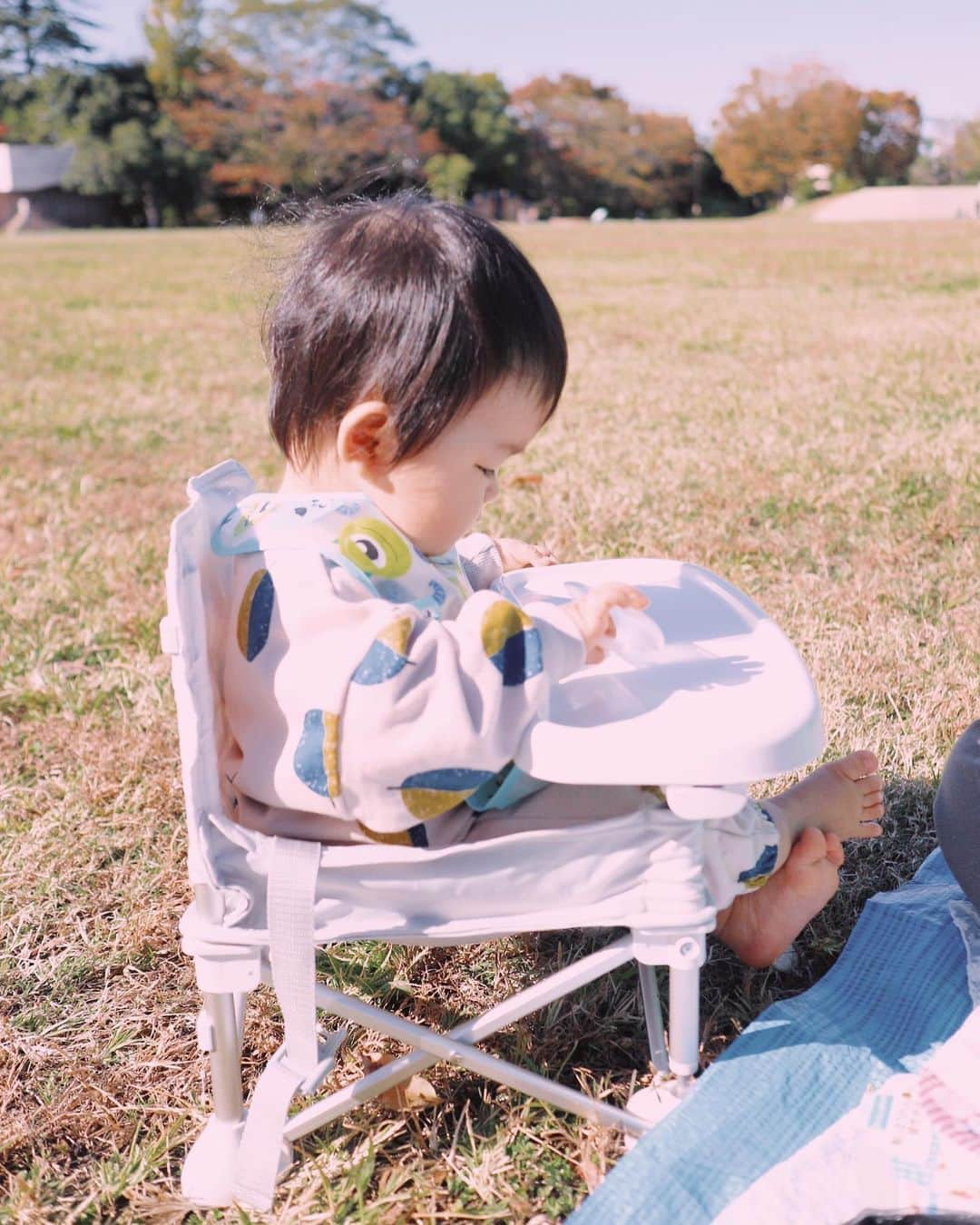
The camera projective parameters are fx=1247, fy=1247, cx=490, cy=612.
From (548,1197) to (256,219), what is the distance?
4.43 feet

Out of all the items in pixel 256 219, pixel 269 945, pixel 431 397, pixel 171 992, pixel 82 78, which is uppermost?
pixel 82 78

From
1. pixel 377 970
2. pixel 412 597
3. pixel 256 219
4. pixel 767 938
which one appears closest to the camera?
pixel 412 597

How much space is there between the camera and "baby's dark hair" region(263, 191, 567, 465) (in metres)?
1.34

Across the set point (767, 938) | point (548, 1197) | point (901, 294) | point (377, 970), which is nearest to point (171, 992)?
point (377, 970)

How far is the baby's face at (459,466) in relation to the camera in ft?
4.51

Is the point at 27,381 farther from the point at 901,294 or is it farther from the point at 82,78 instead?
the point at 82,78

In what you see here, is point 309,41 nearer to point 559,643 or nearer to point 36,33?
point 36,33

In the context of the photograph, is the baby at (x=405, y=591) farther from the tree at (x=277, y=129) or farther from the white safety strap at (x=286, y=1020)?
the tree at (x=277, y=129)

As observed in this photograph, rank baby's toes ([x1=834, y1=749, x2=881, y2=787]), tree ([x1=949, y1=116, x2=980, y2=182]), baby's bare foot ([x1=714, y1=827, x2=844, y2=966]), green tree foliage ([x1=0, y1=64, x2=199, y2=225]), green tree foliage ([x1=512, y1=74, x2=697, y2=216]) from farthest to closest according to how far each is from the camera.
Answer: green tree foliage ([x1=512, y1=74, x2=697, y2=216]), tree ([x1=949, y1=116, x2=980, y2=182]), green tree foliage ([x1=0, y1=64, x2=199, y2=225]), baby's toes ([x1=834, y1=749, x2=881, y2=787]), baby's bare foot ([x1=714, y1=827, x2=844, y2=966])

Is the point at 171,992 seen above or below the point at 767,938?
below

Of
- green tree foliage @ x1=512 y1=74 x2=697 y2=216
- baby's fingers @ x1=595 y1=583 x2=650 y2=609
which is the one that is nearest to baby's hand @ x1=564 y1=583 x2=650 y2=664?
baby's fingers @ x1=595 y1=583 x2=650 y2=609

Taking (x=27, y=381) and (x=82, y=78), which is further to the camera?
(x=82, y=78)

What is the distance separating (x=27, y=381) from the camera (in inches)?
242

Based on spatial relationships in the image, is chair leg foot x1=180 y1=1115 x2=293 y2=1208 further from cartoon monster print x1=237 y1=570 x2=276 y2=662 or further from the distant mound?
the distant mound
